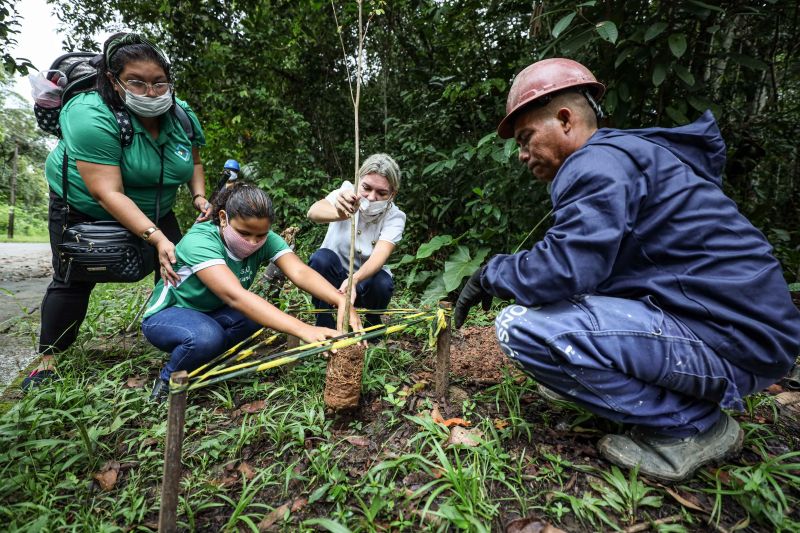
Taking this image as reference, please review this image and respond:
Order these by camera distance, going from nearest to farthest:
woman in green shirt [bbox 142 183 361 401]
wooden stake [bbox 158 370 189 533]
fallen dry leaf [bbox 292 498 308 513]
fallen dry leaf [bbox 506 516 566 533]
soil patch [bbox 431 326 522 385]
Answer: wooden stake [bbox 158 370 189 533] < fallen dry leaf [bbox 506 516 566 533] < fallen dry leaf [bbox 292 498 308 513] < woman in green shirt [bbox 142 183 361 401] < soil patch [bbox 431 326 522 385]

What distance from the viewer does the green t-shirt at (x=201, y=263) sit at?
1.96 m

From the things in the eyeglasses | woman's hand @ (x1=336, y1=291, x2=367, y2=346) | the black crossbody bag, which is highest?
the eyeglasses

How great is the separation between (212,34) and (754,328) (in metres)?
5.78

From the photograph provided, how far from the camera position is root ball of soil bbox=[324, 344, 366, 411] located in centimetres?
163

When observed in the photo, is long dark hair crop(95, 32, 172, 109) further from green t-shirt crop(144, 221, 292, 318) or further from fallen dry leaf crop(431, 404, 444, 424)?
fallen dry leaf crop(431, 404, 444, 424)

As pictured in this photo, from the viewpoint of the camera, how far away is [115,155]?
6.52ft

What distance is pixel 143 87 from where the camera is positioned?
2.00 metres

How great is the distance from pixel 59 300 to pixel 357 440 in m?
1.80

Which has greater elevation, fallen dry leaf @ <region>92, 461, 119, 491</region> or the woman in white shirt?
the woman in white shirt

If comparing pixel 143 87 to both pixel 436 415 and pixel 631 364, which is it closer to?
pixel 436 415

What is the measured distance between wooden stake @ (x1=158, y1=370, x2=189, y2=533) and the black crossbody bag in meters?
1.35

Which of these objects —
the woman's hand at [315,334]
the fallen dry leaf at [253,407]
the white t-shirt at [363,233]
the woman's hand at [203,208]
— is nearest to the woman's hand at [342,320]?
the woman's hand at [315,334]

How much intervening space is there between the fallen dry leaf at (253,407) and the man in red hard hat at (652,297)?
128 cm

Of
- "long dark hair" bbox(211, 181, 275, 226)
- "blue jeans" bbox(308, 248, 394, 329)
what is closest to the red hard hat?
"long dark hair" bbox(211, 181, 275, 226)
